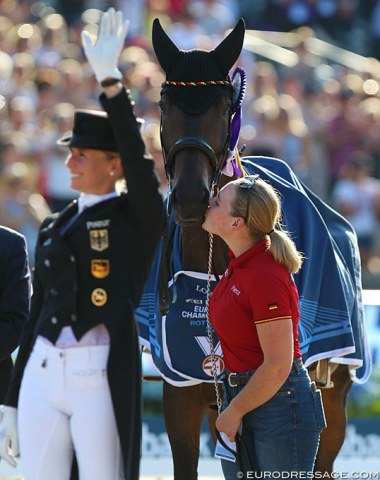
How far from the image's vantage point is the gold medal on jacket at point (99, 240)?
4.34m

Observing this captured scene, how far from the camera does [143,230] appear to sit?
4.36 meters

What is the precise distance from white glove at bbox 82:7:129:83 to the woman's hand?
1301mm

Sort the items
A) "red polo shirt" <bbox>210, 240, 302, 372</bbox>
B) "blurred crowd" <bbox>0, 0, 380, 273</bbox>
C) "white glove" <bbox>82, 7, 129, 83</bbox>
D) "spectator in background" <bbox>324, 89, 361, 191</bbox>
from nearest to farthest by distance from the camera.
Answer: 1. "white glove" <bbox>82, 7, 129, 83</bbox>
2. "red polo shirt" <bbox>210, 240, 302, 372</bbox>
3. "blurred crowd" <bbox>0, 0, 380, 273</bbox>
4. "spectator in background" <bbox>324, 89, 361, 191</bbox>

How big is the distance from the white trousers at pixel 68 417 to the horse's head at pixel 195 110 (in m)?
1.07

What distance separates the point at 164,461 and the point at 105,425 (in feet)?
12.2

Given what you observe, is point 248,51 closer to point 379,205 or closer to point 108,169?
point 379,205

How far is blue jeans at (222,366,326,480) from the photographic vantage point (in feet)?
14.6

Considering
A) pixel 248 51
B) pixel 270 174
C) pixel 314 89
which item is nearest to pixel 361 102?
pixel 314 89

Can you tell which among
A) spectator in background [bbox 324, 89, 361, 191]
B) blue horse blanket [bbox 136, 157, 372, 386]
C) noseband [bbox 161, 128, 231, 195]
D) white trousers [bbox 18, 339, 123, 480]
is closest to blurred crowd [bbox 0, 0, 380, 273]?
spectator in background [bbox 324, 89, 361, 191]

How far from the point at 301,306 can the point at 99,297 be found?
66.1 inches

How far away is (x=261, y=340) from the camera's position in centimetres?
441

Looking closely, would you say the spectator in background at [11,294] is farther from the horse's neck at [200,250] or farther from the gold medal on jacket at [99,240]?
the gold medal on jacket at [99,240]

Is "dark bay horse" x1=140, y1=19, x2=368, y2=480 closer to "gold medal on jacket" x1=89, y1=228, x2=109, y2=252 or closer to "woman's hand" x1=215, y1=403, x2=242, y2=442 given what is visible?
"gold medal on jacket" x1=89, y1=228, x2=109, y2=252

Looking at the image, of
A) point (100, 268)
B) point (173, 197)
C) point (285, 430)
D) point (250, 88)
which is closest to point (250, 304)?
point (285, 430)
